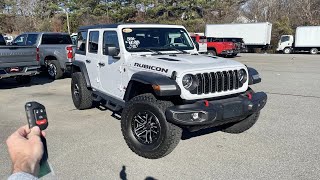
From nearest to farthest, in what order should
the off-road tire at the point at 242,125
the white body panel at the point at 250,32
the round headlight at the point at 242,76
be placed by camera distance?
the round headlight at the point at 242,76 < the off-road tire at the point at 242,125 < the white body panel at the point at 250,32

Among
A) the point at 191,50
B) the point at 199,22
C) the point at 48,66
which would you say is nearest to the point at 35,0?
the point at 199,22

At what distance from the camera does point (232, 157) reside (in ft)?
13.6

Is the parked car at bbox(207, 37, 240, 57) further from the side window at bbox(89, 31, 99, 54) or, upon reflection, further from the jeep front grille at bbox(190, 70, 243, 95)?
the jeep front grille at bbox(190, 70, 243, 95)

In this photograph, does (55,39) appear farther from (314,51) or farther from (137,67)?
(314,51)

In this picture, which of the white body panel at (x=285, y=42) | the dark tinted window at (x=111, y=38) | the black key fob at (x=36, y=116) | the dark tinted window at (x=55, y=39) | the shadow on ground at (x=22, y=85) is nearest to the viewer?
the black key fob at (x=36, y=116)

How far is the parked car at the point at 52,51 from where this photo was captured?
36.7 feet

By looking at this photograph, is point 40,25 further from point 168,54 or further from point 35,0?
point 168,54

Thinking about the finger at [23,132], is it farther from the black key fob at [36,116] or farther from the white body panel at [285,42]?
the white body panel at [285,42]

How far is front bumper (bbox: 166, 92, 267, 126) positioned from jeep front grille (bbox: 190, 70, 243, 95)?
6.5 inches

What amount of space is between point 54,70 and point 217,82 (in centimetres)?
867

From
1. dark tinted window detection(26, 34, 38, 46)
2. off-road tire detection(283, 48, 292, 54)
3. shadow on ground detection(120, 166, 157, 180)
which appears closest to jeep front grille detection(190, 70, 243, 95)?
shadow on ground detection(120, 166, 157, 180)

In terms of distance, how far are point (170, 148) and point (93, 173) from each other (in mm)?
1054

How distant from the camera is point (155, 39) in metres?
5.37

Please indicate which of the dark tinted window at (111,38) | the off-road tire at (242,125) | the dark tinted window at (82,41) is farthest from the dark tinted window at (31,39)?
the off-road tire at (242,125)
